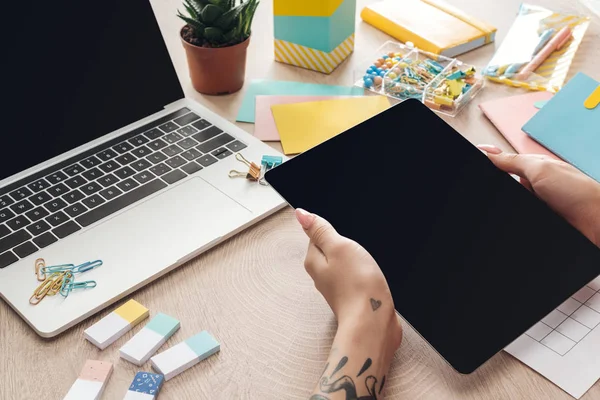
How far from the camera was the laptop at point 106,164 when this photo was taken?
803 mm

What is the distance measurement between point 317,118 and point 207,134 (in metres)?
0.20

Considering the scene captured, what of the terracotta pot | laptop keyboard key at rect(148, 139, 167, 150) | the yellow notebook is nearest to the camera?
laptop keyboard key at rect(148, 139, 167, 150)

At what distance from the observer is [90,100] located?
0.98m

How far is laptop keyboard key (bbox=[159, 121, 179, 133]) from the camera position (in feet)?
3.38

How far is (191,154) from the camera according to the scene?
0.98m

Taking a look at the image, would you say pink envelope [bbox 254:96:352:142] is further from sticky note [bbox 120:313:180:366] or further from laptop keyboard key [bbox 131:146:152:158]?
sticky note [bbox 120:313:180:366]

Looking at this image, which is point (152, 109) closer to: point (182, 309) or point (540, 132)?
point (182, 309)

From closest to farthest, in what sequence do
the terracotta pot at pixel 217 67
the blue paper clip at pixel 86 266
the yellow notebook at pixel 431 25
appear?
the blue paper clip at pixel 86 266 → the terracotta pot at pixel 217 67 → the yellow notebook at pixel 431 25

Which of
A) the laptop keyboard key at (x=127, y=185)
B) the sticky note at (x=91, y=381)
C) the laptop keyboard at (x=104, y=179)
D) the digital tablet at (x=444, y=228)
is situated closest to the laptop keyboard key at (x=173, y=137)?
the laptop keyboard at (x=104, y=179)

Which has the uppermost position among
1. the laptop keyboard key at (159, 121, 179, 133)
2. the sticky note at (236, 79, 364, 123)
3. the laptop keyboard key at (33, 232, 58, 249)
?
the laptop keyboard key at (33, 232, 58, 249)

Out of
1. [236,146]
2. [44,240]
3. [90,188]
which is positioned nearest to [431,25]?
[236,146]

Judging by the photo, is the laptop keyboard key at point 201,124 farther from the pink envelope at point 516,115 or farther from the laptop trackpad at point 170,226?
the pink envelope at point 516,115

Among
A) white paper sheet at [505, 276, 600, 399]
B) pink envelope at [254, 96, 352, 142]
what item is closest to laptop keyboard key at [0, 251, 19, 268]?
pink envelope at [254, 96, 352, 142]

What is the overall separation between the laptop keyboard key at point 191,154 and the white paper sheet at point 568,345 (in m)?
0.54
